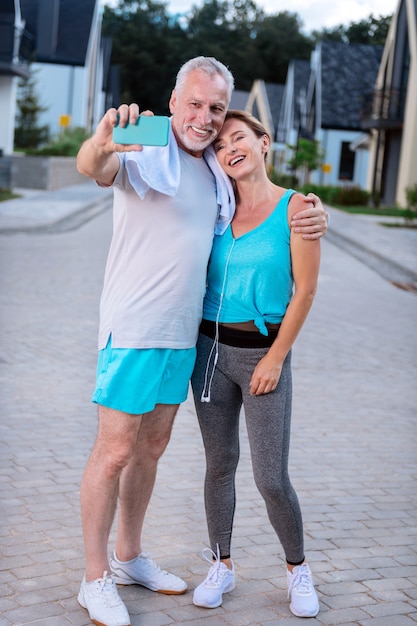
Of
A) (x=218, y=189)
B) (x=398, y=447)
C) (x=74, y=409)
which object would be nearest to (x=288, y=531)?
(x=218, y=189)

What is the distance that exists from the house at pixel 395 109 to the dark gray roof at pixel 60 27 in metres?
17.8

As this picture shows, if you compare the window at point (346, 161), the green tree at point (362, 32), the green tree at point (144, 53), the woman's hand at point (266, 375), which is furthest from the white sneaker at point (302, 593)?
the green tree at point (144, 53)

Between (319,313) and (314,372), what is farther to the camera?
(319,313)

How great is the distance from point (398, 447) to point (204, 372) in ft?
10.2

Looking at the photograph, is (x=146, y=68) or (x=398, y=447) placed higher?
(x=146, y=68)

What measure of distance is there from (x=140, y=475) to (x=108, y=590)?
45 cm

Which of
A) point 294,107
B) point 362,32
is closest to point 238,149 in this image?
point 294,107

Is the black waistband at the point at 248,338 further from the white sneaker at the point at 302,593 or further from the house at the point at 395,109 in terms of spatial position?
the house at the point at 395,109

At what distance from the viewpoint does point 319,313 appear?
480 inches

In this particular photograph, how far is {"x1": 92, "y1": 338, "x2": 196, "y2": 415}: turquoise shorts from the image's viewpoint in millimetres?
3574

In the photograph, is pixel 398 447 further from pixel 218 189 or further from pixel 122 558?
pixel 218 189

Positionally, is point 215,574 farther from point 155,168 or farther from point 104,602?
point 155,168

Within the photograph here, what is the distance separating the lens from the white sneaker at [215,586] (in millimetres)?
3857

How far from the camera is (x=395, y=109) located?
148 feet
